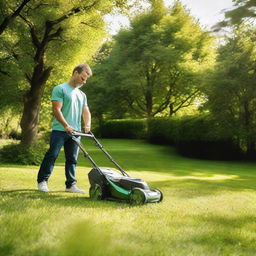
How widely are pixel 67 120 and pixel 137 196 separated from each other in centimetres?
169

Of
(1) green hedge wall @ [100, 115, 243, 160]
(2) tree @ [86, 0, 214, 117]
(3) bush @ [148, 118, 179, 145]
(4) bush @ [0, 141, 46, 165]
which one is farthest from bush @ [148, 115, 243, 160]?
(4) bush @ [0, 141, 46, 165]

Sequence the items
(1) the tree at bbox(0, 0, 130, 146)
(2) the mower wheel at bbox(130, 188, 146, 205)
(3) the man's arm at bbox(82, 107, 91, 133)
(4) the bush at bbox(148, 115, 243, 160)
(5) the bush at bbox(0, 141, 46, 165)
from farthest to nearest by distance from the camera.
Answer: (4) the bush at bbox(148, 115, 243, 160) → (5) the bush at bbox(0, 141, 46, 165) → (1) the tree at bbox(0, 0, 130, 146) → (3) the man's arm at bbox(82, 107, 91, 133) → (2) the mower wheel at bbox(130, 188, 146, 205)

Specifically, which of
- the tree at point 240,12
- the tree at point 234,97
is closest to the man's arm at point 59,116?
the tree at point 240,12

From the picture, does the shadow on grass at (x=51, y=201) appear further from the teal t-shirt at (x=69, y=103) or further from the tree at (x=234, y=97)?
the tree at (x=234, y=97)

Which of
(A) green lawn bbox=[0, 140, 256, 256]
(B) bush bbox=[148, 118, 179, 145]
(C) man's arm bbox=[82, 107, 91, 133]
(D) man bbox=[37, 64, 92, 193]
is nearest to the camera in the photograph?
(A) green lawn bbox=[0, 140, 256, 256]

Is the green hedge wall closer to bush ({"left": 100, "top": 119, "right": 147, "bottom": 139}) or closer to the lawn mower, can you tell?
bush ({"left": 100, "top": 119, "right": 147, "bottom": 139})

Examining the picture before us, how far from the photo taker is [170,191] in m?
8.12

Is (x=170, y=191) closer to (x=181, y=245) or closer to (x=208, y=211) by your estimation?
(x=208, y=211)

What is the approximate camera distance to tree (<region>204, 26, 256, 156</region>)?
2184 cm

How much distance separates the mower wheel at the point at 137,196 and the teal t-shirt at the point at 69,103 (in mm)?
1510

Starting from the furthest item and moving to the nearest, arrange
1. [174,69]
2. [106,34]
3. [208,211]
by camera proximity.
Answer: [174,69] → [106,34] → [208,211]

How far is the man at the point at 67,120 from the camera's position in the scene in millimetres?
6129

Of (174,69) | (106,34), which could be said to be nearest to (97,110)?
(174,69)

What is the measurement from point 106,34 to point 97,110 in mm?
22594
